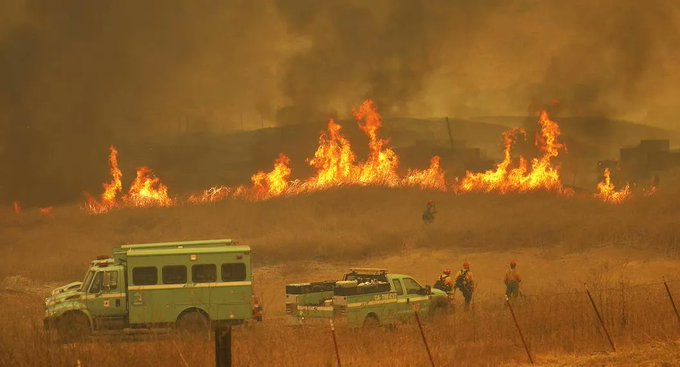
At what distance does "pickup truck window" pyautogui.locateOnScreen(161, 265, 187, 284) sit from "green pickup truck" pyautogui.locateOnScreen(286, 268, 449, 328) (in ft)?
8.86

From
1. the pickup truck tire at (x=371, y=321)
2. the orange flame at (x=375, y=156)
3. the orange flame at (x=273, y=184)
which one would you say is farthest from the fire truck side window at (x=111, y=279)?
the orange flame at (x=375, y=156)

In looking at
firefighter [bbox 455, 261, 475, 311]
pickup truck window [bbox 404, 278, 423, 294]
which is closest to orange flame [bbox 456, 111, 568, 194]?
firefighter [bbox 455, 261, 475, 311]

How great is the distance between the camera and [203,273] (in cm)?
2459

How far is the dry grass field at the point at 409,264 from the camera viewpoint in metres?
18.9

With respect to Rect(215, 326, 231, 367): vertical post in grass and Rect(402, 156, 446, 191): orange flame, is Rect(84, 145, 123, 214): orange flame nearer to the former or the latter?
Rect(402, 156, 446, 191): orange flame

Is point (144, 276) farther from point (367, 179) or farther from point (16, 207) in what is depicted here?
point (16, 207)

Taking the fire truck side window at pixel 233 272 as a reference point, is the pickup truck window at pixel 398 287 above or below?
below

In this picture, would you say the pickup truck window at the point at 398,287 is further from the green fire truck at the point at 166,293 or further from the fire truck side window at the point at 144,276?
the fire truck side window at the point at 144,276

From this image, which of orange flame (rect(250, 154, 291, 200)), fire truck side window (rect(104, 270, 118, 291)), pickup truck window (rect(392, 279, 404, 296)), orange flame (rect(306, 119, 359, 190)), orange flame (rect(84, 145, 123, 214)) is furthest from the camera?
orange flame (rect(306, 119, 359, 190))

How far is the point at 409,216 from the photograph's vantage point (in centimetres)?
4934

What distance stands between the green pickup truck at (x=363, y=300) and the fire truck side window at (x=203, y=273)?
6.72ft

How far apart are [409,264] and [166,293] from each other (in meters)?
16.2

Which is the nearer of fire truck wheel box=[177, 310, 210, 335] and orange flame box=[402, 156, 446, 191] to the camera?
fire truck wheel box=[177, 310, 210, 335]

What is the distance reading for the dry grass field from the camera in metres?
18.9
